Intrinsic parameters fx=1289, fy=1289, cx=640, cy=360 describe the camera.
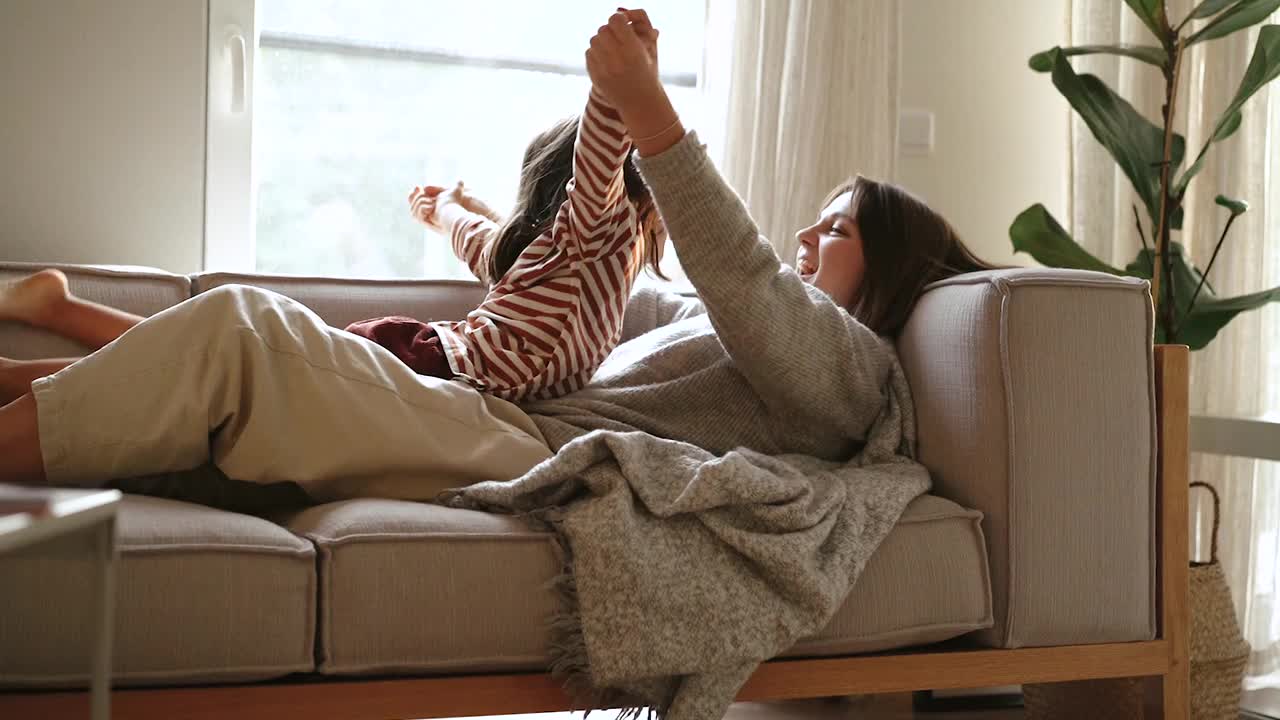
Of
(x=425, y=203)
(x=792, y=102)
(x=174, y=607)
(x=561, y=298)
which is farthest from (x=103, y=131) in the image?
(x=174, y=607)

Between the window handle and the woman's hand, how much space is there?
50.6 inches

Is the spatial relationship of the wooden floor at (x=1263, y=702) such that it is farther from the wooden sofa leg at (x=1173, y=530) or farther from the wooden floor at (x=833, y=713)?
the wooden sofa leg at (x=1173, y=530)

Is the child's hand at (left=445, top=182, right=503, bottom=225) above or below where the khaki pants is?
above

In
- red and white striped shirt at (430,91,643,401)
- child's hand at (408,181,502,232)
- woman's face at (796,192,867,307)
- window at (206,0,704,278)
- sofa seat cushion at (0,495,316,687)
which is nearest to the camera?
sofa seat cushion at (0,495,316,687)

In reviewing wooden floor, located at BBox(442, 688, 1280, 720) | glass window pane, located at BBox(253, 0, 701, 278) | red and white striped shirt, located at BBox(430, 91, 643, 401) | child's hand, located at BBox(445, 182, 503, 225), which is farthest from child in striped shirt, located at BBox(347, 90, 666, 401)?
glass window pane, located at BBox(253, 0, 701, 278)

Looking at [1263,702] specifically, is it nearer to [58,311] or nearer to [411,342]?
[411,342]

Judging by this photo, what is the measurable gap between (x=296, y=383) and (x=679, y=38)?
5.57 ft

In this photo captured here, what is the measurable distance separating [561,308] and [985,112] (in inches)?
67.6

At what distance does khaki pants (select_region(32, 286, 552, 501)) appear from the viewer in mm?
1309

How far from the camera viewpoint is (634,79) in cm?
139

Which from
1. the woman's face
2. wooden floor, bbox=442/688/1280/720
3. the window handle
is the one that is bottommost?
wooden floor, bbox=442/688/1280/720

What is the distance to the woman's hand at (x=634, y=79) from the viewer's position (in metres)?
1.39

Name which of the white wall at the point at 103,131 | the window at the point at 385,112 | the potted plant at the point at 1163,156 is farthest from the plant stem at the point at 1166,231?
the white wall at the point at 103,131

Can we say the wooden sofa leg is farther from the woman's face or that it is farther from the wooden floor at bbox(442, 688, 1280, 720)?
the wooden floor at bbox(442, 688, 1280, 720)
